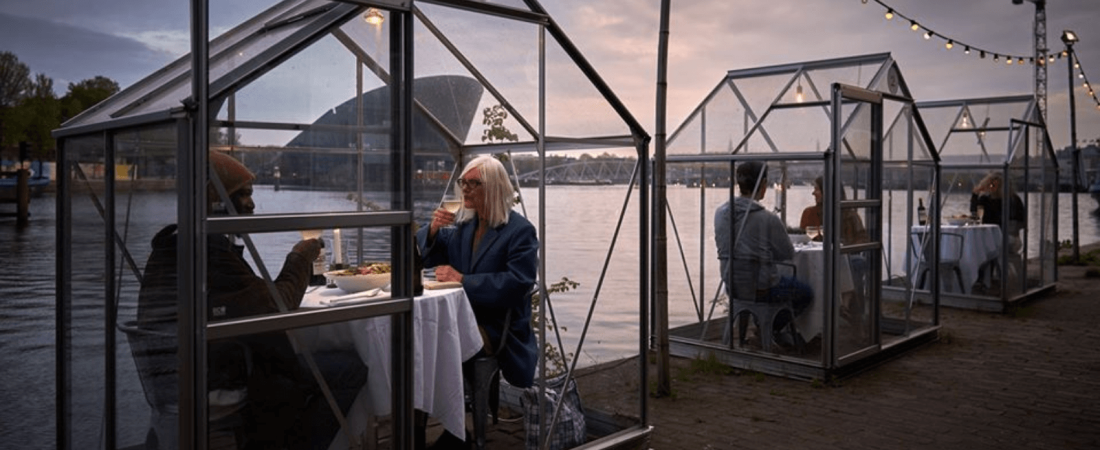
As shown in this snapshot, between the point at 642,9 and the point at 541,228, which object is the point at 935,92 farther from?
the point at 541,228

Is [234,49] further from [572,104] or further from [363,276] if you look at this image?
[572,104]

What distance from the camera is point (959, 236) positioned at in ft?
36.1

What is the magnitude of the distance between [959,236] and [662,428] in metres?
6.71

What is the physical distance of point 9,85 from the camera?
2253 inches

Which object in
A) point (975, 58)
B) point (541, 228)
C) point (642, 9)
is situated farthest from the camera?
point (975, 58)

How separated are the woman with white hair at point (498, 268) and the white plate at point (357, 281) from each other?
A: 0.87 metres

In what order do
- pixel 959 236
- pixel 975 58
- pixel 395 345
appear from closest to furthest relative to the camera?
pixel 395 345
pixel 959 236
pixel 975 58

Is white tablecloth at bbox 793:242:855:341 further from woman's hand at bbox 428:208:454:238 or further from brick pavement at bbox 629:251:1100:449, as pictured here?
woman's hand at bbox 428:208:454:238

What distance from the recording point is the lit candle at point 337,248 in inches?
142

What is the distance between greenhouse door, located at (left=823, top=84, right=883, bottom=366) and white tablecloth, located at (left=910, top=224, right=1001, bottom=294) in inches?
145

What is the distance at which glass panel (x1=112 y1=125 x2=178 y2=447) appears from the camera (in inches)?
128

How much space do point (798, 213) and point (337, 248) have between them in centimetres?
508

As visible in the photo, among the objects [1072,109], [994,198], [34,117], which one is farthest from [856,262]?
[34,117]

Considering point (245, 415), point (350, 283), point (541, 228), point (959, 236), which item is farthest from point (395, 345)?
point (959, 236)
